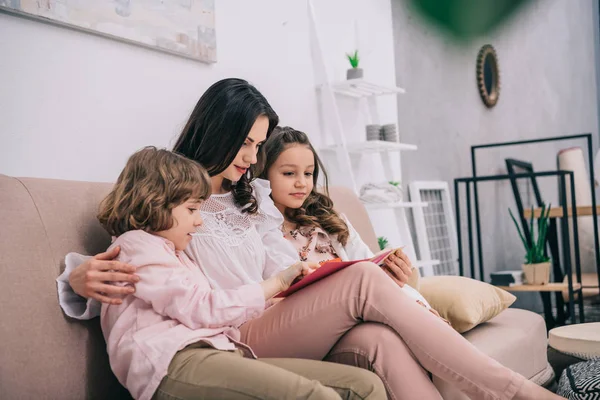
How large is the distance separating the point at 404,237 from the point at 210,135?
190 centimetres

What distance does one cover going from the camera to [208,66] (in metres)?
2.43

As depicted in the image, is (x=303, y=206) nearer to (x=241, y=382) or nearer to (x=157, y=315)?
(x=157, y=315)

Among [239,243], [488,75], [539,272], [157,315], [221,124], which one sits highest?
[488,75]

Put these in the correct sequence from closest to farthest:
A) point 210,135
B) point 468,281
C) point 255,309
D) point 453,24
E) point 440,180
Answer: point 255,309, point 210,135, point 468,281, point 440,180, point 453,24

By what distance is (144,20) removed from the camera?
6.89ft

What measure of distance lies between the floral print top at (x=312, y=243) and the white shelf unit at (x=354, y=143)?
900 millimetres

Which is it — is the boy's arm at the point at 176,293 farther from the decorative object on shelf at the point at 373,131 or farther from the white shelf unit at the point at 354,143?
the decorative object on shelf at the point at 373,131

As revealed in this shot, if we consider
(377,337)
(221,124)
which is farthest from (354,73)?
(377,337)

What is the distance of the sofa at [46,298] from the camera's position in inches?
49.9

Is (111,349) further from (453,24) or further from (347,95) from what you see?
(453,24)

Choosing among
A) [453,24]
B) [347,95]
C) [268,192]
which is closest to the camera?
[268,192]

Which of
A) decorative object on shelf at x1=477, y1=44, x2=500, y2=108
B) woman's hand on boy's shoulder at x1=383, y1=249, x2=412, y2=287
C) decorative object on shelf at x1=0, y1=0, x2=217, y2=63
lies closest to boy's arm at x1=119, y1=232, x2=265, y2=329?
woman's hand on boy's shoulder at x1=383, y1=249, x2=412, y2=287

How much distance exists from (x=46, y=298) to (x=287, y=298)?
557 mm

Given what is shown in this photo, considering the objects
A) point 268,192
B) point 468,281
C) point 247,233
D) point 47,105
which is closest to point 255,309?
point 247,233
